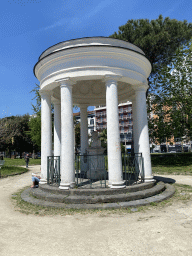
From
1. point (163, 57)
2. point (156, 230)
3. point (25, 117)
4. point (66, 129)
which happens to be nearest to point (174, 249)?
point (156, 230)

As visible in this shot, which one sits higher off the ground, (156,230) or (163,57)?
(163,57)

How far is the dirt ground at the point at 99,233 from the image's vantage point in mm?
3514

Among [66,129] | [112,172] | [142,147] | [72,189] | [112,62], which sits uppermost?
[112,62]

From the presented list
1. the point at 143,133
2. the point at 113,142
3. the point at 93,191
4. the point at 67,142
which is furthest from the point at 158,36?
the point at 93,191

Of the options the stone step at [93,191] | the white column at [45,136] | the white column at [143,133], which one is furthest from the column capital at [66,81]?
the stone step at [93,191]

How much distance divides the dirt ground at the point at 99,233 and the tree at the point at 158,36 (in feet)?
63.4

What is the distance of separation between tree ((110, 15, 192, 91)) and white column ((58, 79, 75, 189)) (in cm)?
1615

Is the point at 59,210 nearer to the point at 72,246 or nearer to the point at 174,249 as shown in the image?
the point at 72,246

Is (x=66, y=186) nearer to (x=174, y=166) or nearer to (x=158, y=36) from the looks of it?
(x=174, y=166)

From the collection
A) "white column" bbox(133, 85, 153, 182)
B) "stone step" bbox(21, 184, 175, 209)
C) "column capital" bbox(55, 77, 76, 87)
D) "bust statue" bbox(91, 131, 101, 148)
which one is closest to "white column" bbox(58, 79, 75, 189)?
"column capital" bbox(55, 77, 76, 87)

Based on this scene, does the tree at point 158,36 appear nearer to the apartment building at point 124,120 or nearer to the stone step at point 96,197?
the stone step at point 96,197

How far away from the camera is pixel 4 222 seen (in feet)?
17.1

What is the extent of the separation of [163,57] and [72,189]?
814 inches

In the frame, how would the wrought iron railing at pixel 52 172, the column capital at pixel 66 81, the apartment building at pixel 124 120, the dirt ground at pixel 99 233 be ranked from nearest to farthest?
1. the dirt ground at pixel 99 233
2. the column capital at pixel 66 81
3. the wrought iron railing at pixel 52 172
4. the apartment building at pixel 124 120
